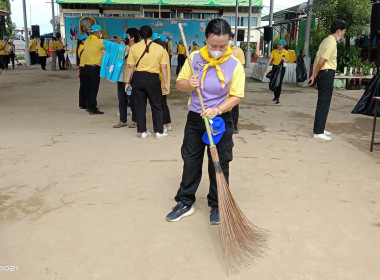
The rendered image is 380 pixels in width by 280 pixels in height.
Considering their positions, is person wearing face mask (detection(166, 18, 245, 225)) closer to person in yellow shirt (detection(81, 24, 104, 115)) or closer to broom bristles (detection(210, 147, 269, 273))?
broom bristles (detection(210, 147, 269, 273))

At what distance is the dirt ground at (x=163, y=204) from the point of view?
2.51 m

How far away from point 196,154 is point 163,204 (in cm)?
69

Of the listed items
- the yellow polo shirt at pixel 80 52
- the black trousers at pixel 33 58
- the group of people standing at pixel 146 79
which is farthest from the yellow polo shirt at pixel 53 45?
the group of people standing at pixel 146 79

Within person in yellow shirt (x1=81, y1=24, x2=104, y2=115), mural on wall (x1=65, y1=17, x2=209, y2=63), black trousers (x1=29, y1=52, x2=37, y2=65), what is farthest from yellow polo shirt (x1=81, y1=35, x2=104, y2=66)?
black trousers (x1=29, y1=52, x2=37, y2=65)

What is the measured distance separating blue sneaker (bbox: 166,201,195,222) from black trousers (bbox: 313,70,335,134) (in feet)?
10.6

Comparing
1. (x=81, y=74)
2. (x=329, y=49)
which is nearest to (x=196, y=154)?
(x=329, y=49)

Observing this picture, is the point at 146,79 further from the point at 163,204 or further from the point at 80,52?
the point at 80,52

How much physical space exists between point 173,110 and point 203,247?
18.9 feet

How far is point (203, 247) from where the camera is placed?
273cm

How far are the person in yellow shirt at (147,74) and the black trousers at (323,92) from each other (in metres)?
2.30

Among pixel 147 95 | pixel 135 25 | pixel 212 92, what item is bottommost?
pixel 147 95

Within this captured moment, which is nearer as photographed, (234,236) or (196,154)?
(234,236)

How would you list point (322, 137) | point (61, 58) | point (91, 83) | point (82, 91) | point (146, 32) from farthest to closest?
point (61, 58) → point (82, 91) → point (91, 83) → point (322, 137) → point (146, 32)

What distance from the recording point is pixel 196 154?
3047 mm
